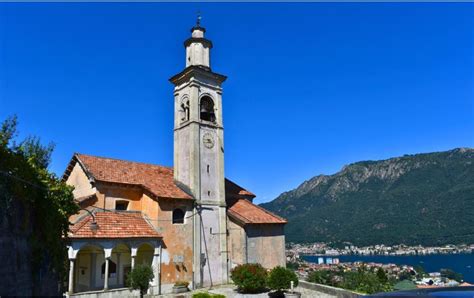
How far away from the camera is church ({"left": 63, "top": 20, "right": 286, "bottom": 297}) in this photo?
23.5 m

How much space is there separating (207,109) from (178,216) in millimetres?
9266

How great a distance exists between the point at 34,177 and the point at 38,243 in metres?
2.13

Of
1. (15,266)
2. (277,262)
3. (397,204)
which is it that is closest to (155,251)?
(277,262)

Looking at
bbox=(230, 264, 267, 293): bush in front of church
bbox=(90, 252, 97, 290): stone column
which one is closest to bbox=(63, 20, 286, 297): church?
bbox=(90, 252, 97, 290): stone column

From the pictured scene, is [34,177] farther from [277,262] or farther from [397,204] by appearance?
[397,204]

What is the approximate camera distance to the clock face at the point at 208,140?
29248 mm

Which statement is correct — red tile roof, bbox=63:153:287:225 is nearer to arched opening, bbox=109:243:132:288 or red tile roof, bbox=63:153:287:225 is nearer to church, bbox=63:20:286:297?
church, bbox=63:20:286:297

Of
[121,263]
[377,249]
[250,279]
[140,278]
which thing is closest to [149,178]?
[121,263]

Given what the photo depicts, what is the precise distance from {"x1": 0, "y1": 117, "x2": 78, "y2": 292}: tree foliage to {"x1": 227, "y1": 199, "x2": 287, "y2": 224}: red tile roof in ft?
54.3

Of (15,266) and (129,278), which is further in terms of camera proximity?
(129,278)

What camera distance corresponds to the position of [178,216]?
26406 millimetres

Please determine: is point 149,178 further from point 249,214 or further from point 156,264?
point 249,214

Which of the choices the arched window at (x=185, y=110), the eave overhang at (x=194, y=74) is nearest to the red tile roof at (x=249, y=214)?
the arched window at (x=185, y=110)

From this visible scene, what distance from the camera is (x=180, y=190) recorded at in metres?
27.6
